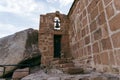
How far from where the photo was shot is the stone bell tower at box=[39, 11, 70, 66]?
5386 mm

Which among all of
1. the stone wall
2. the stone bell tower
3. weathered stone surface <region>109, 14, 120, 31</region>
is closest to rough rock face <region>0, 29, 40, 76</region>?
the stone bell tower

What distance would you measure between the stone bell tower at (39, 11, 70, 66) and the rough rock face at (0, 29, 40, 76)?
473 mm

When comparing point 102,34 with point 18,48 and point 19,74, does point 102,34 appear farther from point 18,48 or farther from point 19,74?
point 18,48

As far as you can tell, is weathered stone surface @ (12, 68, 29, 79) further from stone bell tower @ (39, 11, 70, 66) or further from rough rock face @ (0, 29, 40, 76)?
stone bell tower @ (39, 11, 70, 66)

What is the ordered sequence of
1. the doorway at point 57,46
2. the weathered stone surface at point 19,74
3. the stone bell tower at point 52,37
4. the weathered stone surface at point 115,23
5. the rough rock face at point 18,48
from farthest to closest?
the doorway at point 57,46
the stone bell tower at point 52,37
the rough rock face at point 18,48
the weathered stone surface at point 19,74
the weathered stone surface at point 115,23

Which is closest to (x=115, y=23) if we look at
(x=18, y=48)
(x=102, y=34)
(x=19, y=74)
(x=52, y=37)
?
(x=102, y=34)

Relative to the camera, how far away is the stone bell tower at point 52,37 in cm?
539

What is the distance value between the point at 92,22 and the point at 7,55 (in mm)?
3021

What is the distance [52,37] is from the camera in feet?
18.4

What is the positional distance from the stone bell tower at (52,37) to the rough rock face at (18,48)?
47 cm

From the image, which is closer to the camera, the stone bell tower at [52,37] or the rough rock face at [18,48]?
the rough rock face at [18,48]

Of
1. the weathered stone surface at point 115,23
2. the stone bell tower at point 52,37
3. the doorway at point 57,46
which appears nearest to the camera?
the weathered stone surface at point 115,23

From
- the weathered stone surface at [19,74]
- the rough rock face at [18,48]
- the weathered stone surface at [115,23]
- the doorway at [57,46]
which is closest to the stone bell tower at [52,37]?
the doorway at [57,46]

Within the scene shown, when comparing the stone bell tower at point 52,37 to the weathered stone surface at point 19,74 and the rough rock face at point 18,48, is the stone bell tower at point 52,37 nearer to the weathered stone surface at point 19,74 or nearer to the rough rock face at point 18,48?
the rough rock face at point 18,48
